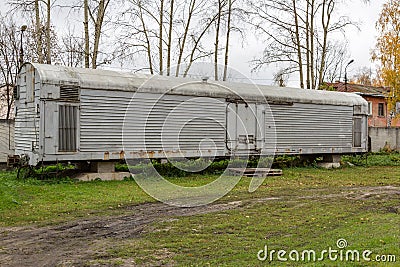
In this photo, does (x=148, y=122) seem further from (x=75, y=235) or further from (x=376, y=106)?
(x=376, y=106)

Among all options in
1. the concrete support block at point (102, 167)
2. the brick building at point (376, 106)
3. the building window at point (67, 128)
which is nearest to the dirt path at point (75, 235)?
the building window at point (67, 128)

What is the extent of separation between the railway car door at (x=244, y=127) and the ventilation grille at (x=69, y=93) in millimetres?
5658

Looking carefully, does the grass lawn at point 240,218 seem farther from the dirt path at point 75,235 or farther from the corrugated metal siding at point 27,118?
the corrugated metal siding at point 27,118

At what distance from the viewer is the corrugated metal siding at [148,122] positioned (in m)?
14.7

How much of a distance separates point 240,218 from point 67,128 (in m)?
6.74

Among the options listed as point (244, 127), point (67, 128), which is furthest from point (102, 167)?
point (244, 127)

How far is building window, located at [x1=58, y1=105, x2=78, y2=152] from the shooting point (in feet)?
46.4

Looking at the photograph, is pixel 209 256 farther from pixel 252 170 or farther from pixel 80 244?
pixel 252 170

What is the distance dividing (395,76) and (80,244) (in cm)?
2659

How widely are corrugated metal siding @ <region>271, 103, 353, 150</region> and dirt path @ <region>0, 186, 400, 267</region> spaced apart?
8.31 metres

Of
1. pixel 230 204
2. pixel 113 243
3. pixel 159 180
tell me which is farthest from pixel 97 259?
pixel 159 180

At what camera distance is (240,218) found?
9578mm

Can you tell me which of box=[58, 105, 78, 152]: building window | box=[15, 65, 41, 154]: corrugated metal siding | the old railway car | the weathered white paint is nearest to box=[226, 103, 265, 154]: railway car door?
the old railway car

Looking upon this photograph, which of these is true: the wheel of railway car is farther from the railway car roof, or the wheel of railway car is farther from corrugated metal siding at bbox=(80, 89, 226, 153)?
the railway car roof
